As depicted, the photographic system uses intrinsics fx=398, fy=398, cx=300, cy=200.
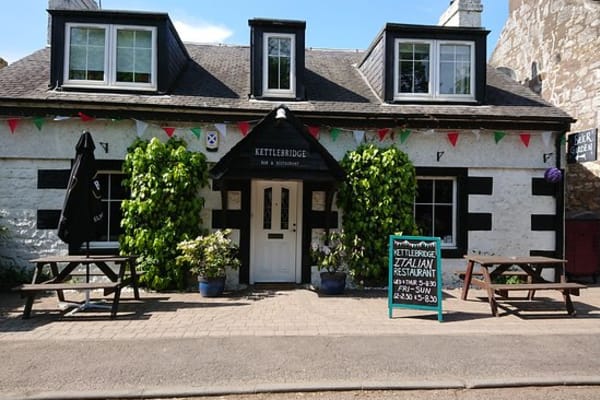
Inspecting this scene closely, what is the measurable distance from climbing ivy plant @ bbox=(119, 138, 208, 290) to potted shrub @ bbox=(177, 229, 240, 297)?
380mm

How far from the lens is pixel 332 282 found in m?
7.55

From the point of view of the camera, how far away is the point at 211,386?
3.76 m

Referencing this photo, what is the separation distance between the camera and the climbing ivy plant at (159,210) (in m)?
7.54

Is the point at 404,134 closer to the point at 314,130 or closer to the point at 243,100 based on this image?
the point at 314,130

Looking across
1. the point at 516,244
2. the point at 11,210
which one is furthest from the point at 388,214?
the point at 11,210

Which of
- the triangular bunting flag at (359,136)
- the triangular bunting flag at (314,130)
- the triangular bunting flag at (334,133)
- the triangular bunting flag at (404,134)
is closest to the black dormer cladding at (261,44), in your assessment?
the triangular bunting flag at (314,130)

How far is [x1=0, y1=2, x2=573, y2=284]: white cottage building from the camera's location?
800 cm

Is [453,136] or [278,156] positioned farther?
[453,136]

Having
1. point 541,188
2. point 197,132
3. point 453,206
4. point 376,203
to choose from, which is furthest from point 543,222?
point 197,132

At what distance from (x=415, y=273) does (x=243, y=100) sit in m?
5.21

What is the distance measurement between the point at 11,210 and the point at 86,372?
5527mm

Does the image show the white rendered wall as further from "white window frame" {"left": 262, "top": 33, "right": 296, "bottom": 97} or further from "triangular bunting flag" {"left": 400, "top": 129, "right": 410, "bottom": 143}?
"white window frame" {"left": 262, "top": 33, "right": 296, "bottom": 97}

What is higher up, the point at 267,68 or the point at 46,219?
the point at 267,68

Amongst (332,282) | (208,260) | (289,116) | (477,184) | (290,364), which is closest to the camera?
(290,364)
